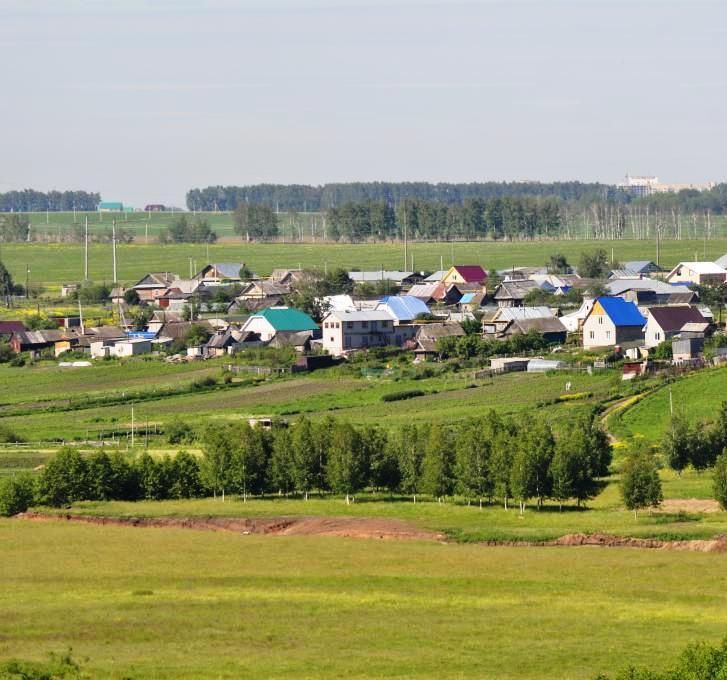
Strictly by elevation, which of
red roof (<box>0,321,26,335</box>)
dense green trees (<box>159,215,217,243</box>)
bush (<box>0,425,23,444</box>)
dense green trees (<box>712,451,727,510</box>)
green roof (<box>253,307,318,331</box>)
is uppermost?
dense green trees (<box>159,215,217,243</box>)

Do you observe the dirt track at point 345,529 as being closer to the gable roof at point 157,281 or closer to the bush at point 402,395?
the bush at point 402,395

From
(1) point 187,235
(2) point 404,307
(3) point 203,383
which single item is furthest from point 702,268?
(1) point 187,235

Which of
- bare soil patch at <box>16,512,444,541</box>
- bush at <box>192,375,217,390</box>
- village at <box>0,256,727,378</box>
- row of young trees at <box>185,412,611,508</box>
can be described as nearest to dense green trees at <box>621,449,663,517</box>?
row of young trees at <box>185,412,611,508</box>

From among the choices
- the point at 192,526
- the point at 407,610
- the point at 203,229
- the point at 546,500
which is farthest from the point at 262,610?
the point at 203,229

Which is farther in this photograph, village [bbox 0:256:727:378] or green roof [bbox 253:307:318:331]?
green roof [bbox 253:307:318:331]

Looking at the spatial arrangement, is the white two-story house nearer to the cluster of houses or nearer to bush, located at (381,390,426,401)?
the cluster of houses

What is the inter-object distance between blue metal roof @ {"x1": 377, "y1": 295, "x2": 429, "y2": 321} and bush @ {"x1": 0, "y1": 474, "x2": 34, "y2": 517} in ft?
148

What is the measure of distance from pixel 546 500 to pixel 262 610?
15982 mm

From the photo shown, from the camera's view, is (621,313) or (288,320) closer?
(621,313)

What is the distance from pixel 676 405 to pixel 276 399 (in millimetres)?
18115

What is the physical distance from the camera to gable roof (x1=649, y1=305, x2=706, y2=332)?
273ft

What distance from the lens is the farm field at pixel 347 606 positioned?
31453 millimetres

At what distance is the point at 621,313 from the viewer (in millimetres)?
84438

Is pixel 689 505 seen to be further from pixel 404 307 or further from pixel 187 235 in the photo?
pixel 187 235
